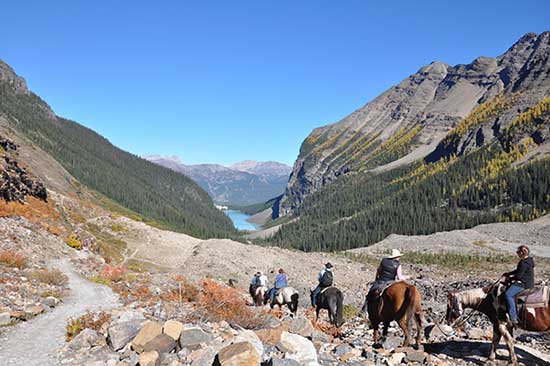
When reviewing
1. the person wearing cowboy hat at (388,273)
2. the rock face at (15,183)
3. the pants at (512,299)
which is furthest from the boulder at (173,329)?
the rock face at (15,183)

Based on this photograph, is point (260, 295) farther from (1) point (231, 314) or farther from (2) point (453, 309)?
(2) point (453, 309)

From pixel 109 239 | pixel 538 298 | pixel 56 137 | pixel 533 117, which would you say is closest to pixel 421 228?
pixel 533 117

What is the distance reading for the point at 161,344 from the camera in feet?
30.3

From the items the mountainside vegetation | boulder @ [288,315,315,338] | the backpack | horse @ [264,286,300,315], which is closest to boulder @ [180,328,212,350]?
boulder @ [288,315,315,338]

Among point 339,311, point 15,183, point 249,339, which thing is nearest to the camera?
point 249,339

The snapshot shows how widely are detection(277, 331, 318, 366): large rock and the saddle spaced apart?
6.65 meters

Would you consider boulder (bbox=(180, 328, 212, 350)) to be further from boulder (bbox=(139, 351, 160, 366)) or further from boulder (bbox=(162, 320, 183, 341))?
boulder (bbox=(139, 351, 160, 366))

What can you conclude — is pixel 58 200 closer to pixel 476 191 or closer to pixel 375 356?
pixel 375 356

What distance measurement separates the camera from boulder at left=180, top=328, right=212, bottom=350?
9281 millimetres

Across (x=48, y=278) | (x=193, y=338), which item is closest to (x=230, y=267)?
(x=48, y=278)

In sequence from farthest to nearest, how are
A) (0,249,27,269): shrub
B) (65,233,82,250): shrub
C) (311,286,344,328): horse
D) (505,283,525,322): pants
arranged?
(65,233,82,250): shrub
(0,249,27,269): shrub
(311,286,344,328): horse
(505,283,525,322): pants

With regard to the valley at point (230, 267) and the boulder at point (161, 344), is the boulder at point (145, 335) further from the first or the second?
the boulder at point (161, 344)

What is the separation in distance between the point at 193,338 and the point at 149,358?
3.88ft

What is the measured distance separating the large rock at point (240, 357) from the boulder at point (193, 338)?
1.45m
